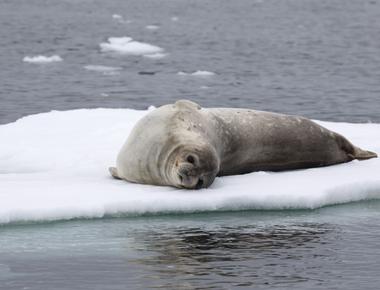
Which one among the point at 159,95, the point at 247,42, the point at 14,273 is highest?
the point at 247,42

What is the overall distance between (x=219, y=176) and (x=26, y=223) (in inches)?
75.0

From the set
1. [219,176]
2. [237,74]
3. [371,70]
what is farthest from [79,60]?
[219,176]

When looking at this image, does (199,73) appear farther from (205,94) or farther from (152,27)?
(152,27)

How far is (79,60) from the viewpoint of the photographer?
2186 cm

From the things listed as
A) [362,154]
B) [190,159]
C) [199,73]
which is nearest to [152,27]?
[199,73]

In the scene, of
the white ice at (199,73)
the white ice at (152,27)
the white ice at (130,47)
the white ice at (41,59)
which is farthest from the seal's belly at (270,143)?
the white ice at (152,27)

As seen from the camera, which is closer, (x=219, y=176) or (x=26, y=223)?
(x=26, y=223)

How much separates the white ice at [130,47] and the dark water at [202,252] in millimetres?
15848

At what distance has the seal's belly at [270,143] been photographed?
8531mm

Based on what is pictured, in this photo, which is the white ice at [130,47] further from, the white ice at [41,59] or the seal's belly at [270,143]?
the seal's belly at [270,143]

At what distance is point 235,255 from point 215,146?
194 cm

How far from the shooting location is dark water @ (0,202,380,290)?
234 inches

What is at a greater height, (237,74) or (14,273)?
(237,74)

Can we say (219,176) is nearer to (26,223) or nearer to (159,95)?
(26,223)
